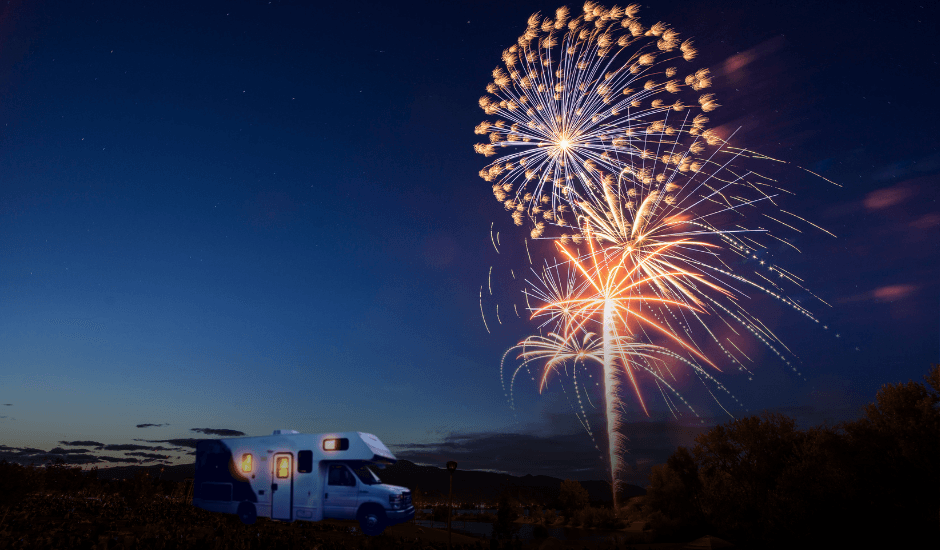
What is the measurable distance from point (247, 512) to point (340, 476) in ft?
6.93

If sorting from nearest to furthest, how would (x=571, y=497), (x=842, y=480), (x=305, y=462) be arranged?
(x=305, y=462), (x=842, y=480), (x=571, y=497)

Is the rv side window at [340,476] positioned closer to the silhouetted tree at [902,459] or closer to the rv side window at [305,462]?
the rv side window at [305,462]

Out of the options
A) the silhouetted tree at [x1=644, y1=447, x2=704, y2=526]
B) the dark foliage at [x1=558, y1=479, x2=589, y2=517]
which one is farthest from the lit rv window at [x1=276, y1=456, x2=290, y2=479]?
the dark foliage at [x1=558, y1=479, x2=589, y2=517]

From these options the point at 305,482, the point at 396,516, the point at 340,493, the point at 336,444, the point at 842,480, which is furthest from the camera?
the point at 842,480

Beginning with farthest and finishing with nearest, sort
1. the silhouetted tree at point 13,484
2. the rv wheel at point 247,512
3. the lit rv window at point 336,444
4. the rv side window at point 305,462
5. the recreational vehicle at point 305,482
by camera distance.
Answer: the silhouetted tree at point 13,484, the rv wheel at point 247,512, the rv side window at point 305,462, the lit rv window at point 336,444, the recreational vehicle at point 305,482

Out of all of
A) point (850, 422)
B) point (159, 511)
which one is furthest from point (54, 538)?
point (850, 422)

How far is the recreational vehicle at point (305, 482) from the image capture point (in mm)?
8516

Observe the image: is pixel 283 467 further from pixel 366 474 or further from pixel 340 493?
pixel 366 474

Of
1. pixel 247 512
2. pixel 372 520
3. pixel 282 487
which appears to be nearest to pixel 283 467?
pixel 282 487

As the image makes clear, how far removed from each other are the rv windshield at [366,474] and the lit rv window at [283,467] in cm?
135

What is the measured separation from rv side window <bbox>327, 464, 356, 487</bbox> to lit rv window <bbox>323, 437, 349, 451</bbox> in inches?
11.9

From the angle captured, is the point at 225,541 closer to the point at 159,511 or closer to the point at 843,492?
the point at 159,511

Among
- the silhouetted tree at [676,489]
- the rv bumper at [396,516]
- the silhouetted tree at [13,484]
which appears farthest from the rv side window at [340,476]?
the silhouetted tree at [676,489]

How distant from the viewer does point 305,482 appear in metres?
9.06
